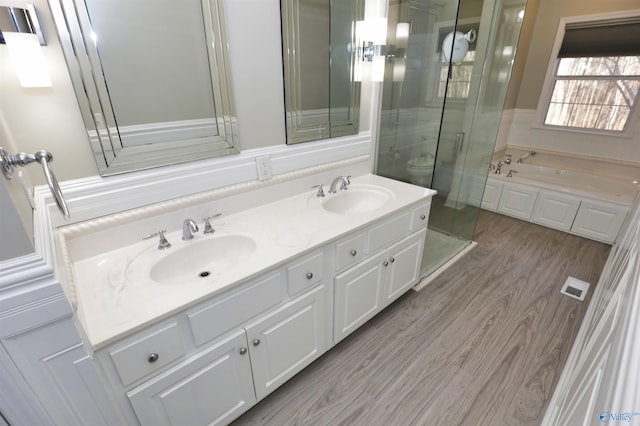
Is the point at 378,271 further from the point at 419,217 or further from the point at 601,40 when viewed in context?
the point at 601,40

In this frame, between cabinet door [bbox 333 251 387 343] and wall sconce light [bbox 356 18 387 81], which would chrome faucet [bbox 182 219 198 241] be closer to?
cabinet door [bbox 333 251 387 343]

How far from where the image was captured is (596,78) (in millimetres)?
3396

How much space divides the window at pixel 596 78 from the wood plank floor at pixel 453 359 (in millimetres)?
2043

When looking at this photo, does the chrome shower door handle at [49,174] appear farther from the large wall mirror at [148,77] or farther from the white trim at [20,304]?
the large wall mirror at [148,77]

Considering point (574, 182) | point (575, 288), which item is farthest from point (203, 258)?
point (574, 182)

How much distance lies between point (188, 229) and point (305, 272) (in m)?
0.54

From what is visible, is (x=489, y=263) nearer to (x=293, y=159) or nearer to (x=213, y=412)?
(x=293, y=159)

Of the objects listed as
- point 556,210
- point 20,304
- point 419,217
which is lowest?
point 556,210

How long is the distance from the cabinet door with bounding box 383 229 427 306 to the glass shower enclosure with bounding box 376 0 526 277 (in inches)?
17.0

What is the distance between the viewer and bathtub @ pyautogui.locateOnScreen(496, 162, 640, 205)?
9.29 feet

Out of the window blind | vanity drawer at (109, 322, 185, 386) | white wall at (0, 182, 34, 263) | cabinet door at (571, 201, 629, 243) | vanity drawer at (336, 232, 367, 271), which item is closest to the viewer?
white wall at (0, 182, 34, 263)

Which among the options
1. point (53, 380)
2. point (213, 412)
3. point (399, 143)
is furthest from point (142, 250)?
point (399, 143)

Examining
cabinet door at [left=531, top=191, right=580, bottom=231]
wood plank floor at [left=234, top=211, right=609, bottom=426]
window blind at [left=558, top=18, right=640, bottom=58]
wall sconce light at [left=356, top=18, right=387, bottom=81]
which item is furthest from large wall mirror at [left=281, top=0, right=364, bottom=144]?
window blind at [left=558, top=18, right=640, bottom=58]

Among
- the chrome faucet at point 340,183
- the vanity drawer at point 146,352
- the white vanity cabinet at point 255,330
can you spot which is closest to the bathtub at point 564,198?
the white vanity cabinet at point 255,330
